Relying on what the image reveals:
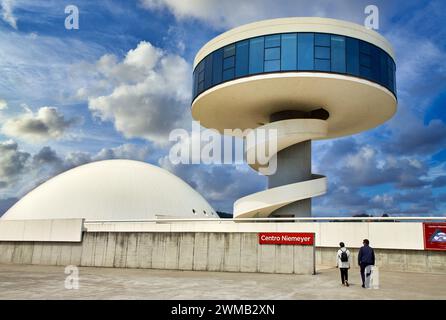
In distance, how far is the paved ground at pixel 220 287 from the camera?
11703 mm

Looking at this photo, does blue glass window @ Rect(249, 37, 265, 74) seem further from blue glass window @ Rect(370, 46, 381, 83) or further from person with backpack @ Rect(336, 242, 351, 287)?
person with backpack @ Rect(336, 242, 351, 287)

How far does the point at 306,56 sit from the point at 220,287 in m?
17.9

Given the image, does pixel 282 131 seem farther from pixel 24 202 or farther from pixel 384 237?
pixel 24 202

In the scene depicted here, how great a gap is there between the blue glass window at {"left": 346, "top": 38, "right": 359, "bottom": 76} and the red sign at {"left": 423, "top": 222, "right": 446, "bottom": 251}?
1140 centimetres

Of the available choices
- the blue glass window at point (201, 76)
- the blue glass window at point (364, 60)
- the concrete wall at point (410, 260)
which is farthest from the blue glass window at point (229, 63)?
the concrete wall at point (410, 260)

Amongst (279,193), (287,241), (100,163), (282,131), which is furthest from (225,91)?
(100,163)

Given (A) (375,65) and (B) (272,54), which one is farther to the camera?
(A) (375,65)

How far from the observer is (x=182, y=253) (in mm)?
20312

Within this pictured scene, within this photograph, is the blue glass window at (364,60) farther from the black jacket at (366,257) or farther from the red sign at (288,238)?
the black jacket at (366,257)

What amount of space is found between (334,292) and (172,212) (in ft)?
109

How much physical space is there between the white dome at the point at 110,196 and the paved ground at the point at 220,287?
79.8 ft

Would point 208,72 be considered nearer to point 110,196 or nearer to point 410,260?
point 410,260

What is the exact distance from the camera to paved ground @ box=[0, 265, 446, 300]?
11703mm

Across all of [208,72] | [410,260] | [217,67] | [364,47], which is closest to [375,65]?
[364,47]
